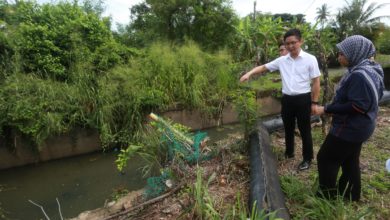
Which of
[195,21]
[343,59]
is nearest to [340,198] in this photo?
[343,59]

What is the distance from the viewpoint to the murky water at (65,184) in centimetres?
407

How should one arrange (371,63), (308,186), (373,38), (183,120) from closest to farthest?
(371,63)
(308,186)
(183,120)
(373,38)

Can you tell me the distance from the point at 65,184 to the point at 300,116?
4.19 metres

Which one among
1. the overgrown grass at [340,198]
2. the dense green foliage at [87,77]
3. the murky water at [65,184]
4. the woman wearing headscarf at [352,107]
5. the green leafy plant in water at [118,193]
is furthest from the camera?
the dense green foliage at [87,77]

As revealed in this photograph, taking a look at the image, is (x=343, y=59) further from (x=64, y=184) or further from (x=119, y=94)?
(x=119, y=94)

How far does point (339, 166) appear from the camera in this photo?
229cm

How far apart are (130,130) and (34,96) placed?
2047 mm

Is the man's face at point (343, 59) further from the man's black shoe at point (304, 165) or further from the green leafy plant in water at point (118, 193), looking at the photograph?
the green leafy plant in water at point (118, 193)


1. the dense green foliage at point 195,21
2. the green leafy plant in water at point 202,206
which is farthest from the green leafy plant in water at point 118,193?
the dense green foliage at point 195,21

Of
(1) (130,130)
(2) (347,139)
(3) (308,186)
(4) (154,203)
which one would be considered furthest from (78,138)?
(2) (347,139)

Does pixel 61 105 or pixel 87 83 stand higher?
pixel 87 83

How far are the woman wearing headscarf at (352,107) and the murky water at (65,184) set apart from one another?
3.23 metres

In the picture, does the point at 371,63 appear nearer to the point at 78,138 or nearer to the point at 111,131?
the point at 111,131

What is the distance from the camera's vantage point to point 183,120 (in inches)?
279
